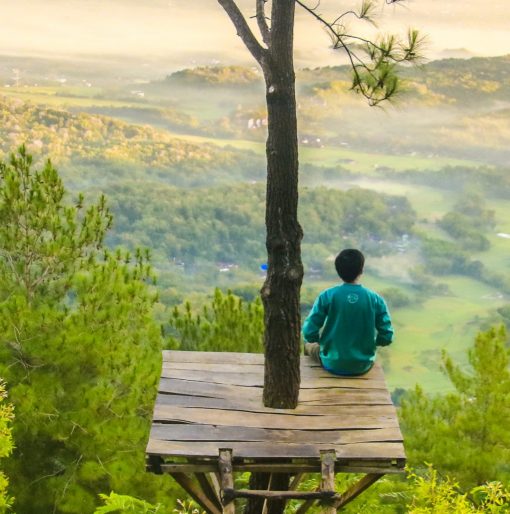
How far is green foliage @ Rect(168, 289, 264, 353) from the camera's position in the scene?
6957mm

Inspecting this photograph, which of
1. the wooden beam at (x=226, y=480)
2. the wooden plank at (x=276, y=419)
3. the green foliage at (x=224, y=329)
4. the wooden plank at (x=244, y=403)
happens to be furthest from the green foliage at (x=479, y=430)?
the wooden beam at (x=226, y=480)

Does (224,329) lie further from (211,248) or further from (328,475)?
(211,248)

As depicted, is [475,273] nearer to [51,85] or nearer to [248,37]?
[51,85]

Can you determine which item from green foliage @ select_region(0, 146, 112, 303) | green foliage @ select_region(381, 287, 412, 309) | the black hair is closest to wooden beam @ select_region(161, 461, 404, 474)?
the black hair

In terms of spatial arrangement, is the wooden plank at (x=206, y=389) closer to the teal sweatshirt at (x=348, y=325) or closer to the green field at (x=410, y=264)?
the teal sweatshirt at (x=348, y=325)

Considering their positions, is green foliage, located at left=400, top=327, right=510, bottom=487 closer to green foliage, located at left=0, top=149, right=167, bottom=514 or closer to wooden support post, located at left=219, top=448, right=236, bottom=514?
green foliage, located at left=0, top=149, right=167, bottom=514

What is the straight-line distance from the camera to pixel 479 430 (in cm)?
764

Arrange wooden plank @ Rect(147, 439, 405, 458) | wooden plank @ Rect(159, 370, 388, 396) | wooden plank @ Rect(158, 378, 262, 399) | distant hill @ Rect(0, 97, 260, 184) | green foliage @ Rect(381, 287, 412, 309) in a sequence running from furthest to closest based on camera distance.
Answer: distant hill @ Rect(0, 97, 260, 184), green foliage @ Rect(381, 287, 412, 309), wooden plank @ Rect(159, 370, 388, 396), wooden plank @ Rect(158, 378, 262, 399), wooden plank @ Rect(147, 439, 405, 458)

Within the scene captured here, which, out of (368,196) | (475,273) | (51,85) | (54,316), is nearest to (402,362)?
(475,273)

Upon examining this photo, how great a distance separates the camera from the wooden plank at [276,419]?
11.9 feet

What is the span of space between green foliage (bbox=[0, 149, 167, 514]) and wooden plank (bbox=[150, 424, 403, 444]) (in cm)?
280

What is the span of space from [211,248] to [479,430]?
44998mm

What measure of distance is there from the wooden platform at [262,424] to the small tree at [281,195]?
0.16m

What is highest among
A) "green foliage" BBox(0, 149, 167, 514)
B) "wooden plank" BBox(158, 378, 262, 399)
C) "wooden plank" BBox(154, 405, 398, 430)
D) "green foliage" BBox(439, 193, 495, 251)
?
"wooden plank" BBox(158, 378, 262, 399)
